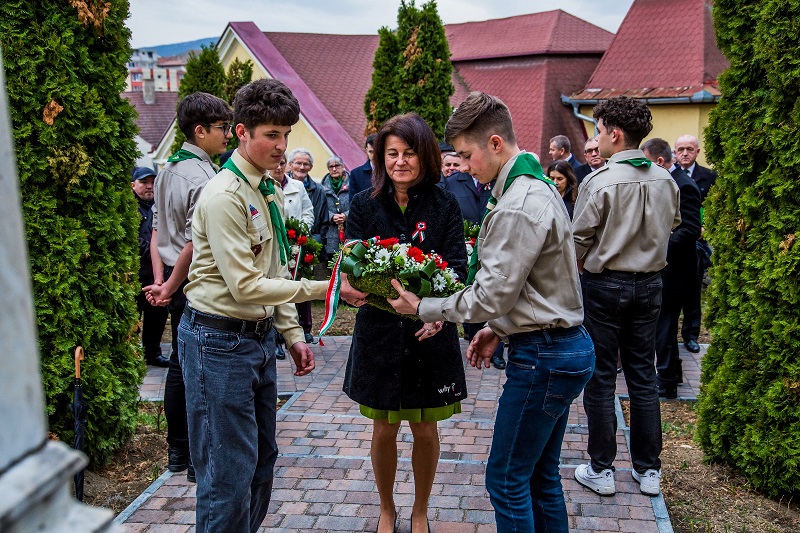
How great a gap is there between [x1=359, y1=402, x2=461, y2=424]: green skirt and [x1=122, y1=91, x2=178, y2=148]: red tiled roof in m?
40.9

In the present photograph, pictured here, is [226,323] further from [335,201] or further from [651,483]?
[335,201]

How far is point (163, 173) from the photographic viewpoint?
16.4 ft

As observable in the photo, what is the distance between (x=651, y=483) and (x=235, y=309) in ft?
10.1

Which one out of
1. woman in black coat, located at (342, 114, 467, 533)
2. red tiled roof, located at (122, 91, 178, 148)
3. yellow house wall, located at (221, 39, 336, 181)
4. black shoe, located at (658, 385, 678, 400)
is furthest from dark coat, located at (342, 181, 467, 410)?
red tiled roof, located at (122, 91, 178, 148)

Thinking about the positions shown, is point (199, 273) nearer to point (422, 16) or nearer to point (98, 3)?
point (98, 3)

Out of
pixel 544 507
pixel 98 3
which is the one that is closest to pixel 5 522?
pixel 544 507

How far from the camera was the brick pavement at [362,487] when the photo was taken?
4.40 meters

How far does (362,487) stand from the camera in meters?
4.89

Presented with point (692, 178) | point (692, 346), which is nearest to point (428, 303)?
point (692, 346)

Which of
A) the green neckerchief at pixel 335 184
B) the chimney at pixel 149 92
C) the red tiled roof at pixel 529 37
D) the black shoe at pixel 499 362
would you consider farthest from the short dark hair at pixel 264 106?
the chimney at pixel 149 92

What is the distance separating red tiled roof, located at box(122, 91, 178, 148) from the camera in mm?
44344

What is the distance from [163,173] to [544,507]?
329cm

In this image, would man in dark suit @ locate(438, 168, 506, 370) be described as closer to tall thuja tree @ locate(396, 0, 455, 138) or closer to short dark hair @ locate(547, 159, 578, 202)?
short dark hair @ locate(547, 159, 578, 202)

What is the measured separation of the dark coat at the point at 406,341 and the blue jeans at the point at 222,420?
0.85 meters
